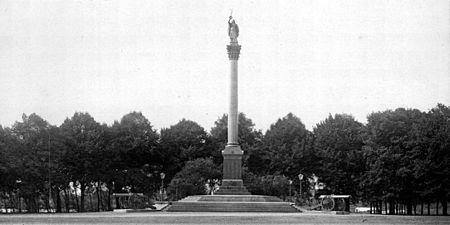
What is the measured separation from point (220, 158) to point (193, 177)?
11797 mm

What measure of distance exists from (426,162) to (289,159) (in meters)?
24.4

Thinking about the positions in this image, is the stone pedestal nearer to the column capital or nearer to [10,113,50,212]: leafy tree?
the column capital

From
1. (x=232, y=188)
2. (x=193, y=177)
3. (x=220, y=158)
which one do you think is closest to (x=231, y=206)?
(x=232, y=188)

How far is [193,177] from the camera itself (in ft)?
248

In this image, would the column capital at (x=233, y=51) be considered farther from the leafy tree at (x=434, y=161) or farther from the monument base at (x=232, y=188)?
the leafy tree at (x=434, y=161)

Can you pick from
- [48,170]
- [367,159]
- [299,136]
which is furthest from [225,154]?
[299,136]

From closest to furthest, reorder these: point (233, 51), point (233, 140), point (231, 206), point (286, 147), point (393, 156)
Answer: point (231, 206) → point (233, 51) → point (233, 140) → point (393, 156) → point (286, 147)

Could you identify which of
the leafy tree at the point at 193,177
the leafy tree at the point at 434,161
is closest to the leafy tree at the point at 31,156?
the leafy tree at the point at 193,177

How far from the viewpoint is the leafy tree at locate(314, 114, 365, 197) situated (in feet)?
245

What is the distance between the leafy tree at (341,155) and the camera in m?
74.8

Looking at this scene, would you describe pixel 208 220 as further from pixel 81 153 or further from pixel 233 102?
pixel 81 153

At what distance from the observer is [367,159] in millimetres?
68125

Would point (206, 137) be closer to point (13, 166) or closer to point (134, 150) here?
point (134, 150)

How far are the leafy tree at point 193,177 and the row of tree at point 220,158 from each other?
13cm
